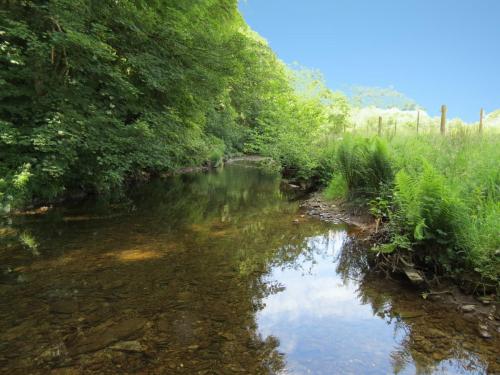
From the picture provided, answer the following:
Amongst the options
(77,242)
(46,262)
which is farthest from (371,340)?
(77,242)

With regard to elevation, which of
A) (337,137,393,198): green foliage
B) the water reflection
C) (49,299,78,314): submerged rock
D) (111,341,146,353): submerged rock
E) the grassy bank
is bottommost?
(111,341,146,353): submerged rock

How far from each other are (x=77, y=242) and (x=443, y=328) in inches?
221

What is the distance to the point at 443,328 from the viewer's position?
10.5 ft

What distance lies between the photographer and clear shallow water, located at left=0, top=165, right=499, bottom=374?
2.77 metres

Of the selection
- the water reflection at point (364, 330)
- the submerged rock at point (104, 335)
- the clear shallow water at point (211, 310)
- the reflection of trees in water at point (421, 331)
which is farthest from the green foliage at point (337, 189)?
the submerged rock at point (104, 335)

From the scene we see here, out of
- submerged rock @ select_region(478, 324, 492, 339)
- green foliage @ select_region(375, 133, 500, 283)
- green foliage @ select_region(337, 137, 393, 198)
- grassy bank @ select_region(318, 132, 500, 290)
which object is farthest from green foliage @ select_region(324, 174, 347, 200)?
submerged rock @ select_region(478, 324, 492, 339)

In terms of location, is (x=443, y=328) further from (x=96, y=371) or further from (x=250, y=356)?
(x=96, y=371)

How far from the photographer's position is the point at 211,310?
3.56 metres

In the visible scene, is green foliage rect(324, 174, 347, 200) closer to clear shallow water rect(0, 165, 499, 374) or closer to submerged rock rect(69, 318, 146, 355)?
clear shallow water rect(0, 165, 499, 374)

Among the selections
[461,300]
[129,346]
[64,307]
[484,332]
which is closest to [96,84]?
[64,307]

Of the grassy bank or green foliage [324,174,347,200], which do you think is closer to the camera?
the grassy bank

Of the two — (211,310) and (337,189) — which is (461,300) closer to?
(211,310)

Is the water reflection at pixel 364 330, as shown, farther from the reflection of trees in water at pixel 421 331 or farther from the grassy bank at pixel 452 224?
the grassy bank at pixel 452 224

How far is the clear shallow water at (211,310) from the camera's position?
9.08 feet
